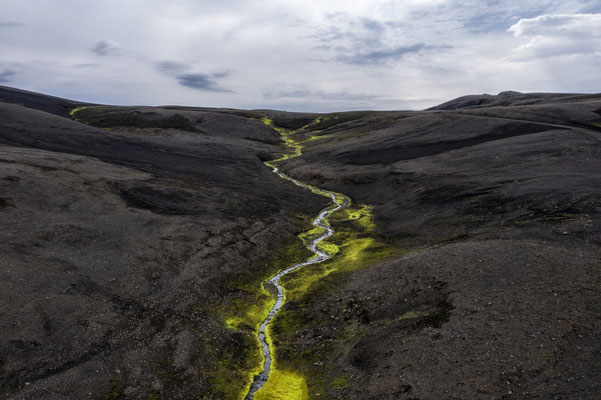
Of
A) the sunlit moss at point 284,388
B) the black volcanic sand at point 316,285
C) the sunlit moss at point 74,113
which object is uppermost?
the sunlit moss at point 74,113

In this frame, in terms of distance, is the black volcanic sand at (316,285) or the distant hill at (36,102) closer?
the black volcanic sand at (316,285)

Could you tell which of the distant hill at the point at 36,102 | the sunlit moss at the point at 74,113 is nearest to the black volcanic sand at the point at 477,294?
the sunlit moss at the point at 74,113

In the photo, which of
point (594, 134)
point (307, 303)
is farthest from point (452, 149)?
point (307, 303)

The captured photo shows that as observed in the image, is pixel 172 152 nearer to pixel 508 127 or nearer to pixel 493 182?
pixel 493 182

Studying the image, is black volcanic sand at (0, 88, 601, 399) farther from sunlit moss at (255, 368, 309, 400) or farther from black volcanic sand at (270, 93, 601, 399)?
sunlit moss at (255, 368, 309, 400)

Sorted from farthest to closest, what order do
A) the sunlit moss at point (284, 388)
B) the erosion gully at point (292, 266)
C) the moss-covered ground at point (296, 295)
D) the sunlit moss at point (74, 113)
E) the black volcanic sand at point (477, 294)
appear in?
the sunlit moss at point (74, 113), the erosion gully at point (292, 266), the moss-covered ground at point (296, 295), the sunlit moss at point (284, 388), the black volcanic sand at point (477, 294)

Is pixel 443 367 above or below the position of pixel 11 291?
below

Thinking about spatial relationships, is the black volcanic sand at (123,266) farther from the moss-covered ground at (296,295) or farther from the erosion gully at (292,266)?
the erosion gully at (292,266)

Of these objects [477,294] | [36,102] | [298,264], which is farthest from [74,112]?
[477,294]
